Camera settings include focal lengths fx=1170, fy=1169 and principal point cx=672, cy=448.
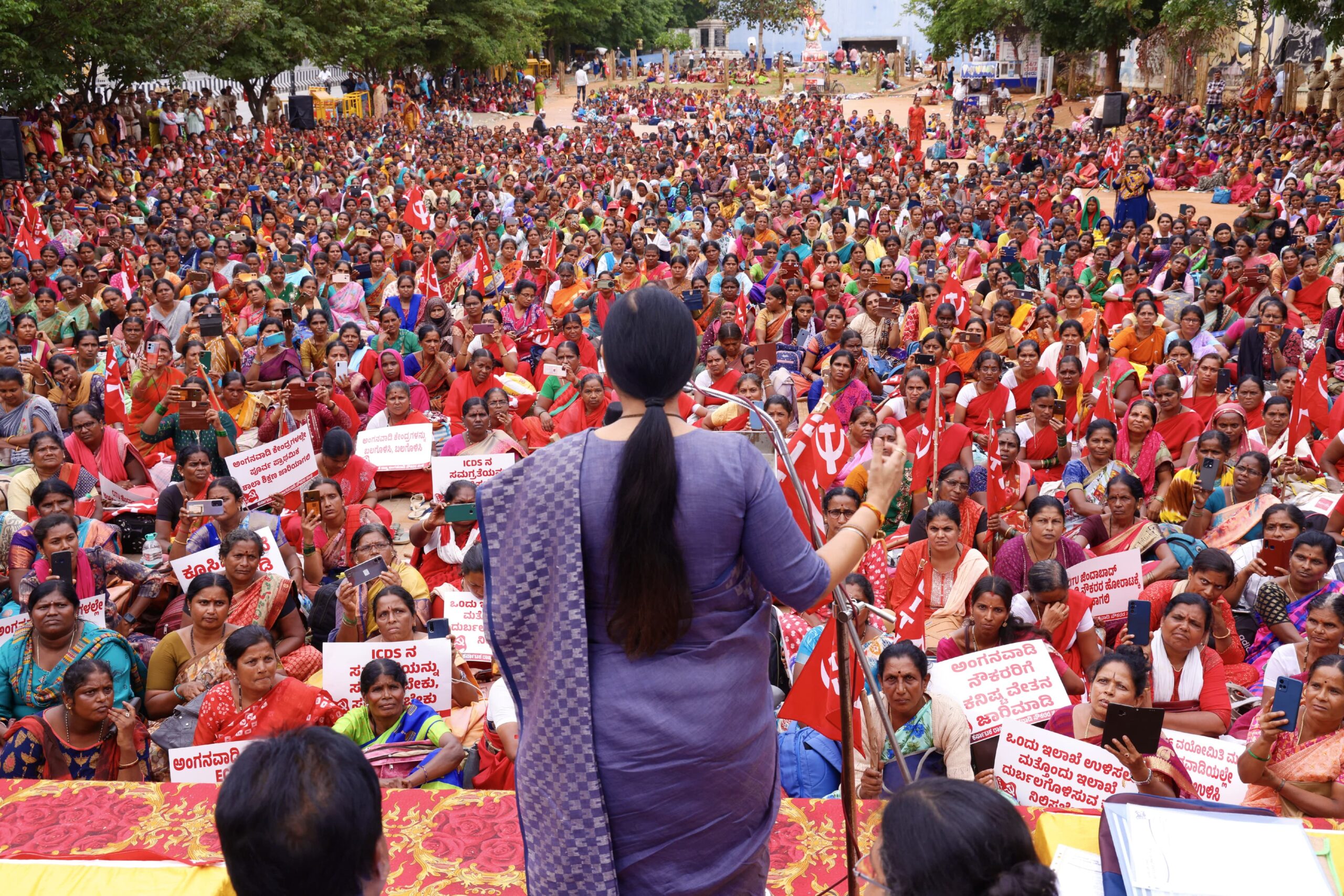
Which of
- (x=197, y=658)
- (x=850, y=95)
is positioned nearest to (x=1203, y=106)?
(x=850, y=95)

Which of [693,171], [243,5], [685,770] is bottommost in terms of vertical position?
[685,770]

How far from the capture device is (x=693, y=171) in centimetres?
1789

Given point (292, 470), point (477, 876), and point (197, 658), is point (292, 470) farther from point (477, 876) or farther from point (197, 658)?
point (477, 876)

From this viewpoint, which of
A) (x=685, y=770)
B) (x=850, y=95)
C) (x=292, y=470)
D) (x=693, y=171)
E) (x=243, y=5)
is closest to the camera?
(x=685, y=770)

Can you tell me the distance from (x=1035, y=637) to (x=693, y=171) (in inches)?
574

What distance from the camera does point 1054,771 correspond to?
3.23 meters

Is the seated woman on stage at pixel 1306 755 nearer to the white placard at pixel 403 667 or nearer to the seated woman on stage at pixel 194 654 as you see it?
the white placard at pixel 403 667

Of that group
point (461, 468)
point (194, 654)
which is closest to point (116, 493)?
point (461, 468)

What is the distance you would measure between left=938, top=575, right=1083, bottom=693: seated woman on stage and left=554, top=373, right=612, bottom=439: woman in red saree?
3252 mm

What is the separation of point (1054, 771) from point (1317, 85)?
23768 millimetres

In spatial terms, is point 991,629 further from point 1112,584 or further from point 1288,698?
point 1288,698

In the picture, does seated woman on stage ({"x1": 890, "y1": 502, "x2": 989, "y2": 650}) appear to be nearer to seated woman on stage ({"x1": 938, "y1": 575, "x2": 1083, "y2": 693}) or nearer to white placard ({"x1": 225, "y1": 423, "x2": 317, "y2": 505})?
seated woman on stage ({"x1": 938, "y1": 575, "x2": 1083, "y2": 693})

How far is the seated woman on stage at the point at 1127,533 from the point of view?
5047mm

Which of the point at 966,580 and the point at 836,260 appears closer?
the point at 966,580
